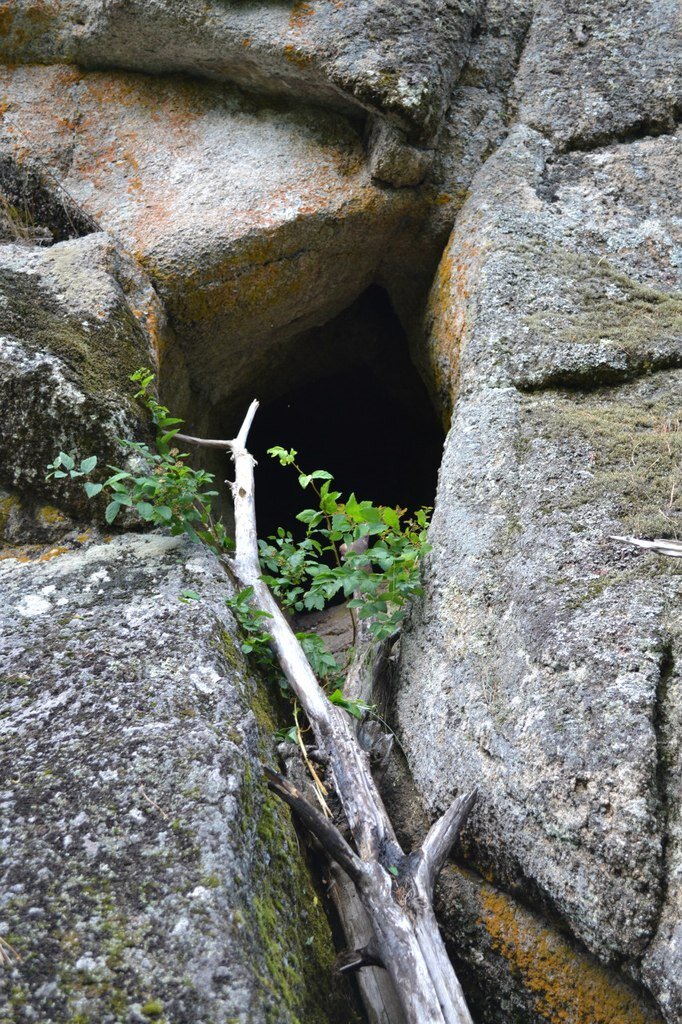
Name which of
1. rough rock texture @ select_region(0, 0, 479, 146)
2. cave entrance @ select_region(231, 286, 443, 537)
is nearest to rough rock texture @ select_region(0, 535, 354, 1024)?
rough rock texture @ select_region(0, 0, 479, 146)

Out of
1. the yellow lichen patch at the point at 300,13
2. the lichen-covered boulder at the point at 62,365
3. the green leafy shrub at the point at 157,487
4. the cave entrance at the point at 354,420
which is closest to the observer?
the green leafy shrub at the point at 157,487

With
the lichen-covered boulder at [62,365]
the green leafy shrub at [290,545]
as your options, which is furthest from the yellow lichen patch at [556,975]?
the lichen-covered boulder at [62,365]

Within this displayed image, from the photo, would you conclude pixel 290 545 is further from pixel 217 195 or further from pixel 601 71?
pixel 601 71

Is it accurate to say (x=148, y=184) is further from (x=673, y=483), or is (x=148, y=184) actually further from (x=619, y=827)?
(x=619, y=827)

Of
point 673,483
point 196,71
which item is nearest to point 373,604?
point 673,483

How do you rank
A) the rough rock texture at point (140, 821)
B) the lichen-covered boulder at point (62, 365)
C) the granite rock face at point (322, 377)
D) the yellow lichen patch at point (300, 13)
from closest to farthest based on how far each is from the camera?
the rough rock texture at point (140, 821), the granite rock face at point (322, 377), the lichen-covered boulder at point (62, 365), the yellow lichen patch at point (300, 13)

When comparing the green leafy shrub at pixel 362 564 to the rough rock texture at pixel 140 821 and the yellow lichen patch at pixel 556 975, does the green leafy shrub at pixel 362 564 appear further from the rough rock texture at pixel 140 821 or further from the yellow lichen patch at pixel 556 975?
the yellow lichen patch at pixel 556 975

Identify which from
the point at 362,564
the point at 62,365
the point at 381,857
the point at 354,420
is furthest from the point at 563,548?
the point at 354,420

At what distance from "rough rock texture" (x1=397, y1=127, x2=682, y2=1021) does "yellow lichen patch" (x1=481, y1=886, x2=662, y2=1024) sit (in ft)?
0.22

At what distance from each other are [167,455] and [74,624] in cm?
52

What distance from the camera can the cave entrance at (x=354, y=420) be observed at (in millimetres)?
3883

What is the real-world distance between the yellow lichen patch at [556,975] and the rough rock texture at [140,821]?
1.10 ft

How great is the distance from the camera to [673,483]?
2029mm

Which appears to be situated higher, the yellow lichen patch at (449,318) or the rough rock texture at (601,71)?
the rough rock texture at (601,71)
